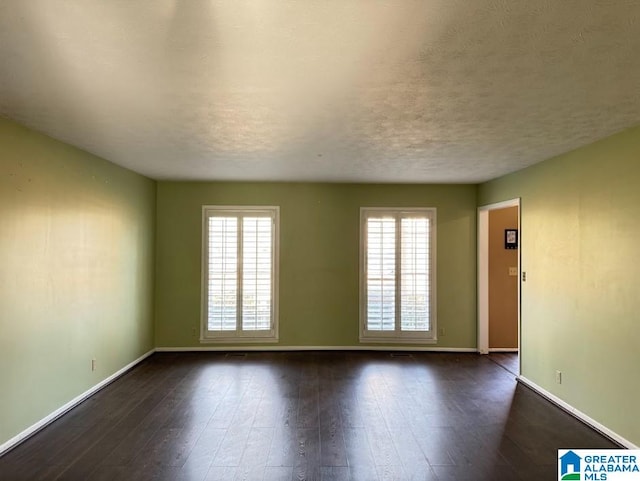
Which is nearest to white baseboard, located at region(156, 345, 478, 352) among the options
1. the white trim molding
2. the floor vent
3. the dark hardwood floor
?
the white trim molding

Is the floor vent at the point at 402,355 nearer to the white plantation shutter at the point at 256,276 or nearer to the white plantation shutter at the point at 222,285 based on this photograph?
the white plantation shutter at the point at 256,276

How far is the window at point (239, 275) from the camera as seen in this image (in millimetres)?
5906

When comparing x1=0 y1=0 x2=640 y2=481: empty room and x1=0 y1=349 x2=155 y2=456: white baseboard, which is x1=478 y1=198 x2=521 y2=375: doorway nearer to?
x1=0 y1=0 x2=640 y2=481: empty room

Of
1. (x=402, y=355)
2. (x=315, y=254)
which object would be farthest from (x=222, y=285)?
(x=402, y=355)

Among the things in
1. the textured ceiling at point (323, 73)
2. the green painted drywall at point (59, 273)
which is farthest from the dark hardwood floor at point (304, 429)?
the textured ceiling at point (323, 73)

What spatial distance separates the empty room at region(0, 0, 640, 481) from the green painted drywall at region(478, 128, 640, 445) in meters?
0.02

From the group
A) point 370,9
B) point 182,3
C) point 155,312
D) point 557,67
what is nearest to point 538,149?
point 557,67

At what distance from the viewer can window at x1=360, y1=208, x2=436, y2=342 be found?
19.7ft

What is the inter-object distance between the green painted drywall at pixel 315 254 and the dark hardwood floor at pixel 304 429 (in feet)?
3.12

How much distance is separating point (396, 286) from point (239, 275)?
2.37 meters

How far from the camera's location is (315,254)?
602 cm

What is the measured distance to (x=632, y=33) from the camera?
1.73 metres

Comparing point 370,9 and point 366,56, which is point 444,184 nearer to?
point 366,56

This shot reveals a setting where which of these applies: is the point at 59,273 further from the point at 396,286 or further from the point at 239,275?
the point at 396,286
